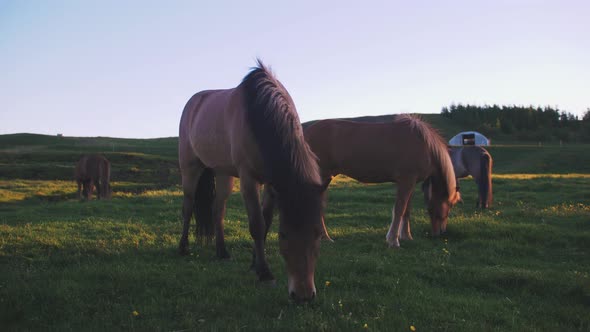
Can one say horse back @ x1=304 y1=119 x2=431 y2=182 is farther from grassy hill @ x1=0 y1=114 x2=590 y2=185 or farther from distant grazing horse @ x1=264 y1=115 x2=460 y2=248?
grassy hill @ x1=0 y1=114 x2=590 y2=185

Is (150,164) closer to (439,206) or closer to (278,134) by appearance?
(439,206)

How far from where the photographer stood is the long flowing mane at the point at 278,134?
4.00m

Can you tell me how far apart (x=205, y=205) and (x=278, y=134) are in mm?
2839

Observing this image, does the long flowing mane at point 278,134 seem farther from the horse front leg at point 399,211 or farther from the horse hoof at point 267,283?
the horse front leg at point 399,211

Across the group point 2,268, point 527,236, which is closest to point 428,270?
point 527,236

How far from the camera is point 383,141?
25.9ft

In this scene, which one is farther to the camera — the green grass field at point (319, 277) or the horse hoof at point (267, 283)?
the horse hoof at point (267, 283)

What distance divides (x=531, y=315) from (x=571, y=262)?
274cm

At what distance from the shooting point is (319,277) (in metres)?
4.99

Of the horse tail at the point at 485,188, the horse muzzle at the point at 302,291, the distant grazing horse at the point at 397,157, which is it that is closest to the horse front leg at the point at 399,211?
the distant grazing horse at the point at 397,157

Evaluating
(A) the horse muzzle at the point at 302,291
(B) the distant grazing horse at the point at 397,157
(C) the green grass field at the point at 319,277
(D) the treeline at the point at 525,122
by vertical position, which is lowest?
(C) the green grass field at the point at 319,277

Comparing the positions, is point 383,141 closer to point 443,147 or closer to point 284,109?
point 443,147

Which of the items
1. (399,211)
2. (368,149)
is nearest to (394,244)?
(399,211)

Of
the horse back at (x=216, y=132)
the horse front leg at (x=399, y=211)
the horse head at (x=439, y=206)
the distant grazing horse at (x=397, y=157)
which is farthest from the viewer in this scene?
the horse head at (x=439, y=206)
